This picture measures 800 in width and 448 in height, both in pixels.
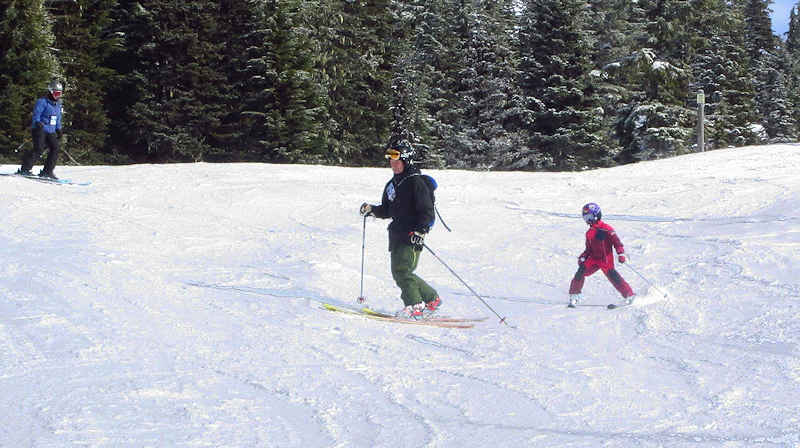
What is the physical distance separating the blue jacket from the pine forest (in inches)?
489

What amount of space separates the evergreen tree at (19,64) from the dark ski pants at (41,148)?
11.7 metres

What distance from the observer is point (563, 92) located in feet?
124

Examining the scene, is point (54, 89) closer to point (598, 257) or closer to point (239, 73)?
point (598, 257)

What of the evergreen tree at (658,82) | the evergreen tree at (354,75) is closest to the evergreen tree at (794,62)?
the evergreen tree at (658,82)

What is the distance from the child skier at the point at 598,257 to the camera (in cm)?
858

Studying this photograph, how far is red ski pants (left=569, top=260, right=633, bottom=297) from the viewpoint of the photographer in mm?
8555

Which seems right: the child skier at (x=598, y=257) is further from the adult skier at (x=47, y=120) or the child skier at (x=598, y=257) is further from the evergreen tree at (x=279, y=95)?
the evergreen tree at (x=279, y=95)

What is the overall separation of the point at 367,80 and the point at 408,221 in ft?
123

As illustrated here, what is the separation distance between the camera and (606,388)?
16.8 ft

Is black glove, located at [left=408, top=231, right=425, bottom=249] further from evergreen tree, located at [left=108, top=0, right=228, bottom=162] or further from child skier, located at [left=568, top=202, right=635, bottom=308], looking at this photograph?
evergreen tree, located at [left=108, top=0, right=228, bottom=162]

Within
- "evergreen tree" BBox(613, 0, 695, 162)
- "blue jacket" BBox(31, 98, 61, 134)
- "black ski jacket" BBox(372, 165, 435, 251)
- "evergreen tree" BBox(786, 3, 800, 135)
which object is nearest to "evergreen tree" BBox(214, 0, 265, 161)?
"evergreen tree" BBox(613, 0, 695, 162)

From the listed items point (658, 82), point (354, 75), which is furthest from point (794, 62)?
point (354, 75)

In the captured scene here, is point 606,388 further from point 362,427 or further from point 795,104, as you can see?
point 795,104

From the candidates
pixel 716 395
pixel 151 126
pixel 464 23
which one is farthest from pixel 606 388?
pixel 464 23
